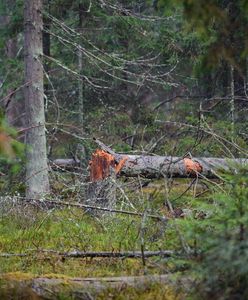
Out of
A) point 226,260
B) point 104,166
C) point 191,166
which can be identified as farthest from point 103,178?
point 226,260

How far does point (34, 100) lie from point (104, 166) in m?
3.19

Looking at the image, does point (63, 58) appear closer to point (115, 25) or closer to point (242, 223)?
point (115, 25)

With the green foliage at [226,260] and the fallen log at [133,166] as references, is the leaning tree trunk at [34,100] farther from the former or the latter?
the green foliage at [226,260]

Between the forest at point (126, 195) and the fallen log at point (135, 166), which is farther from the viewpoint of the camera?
the fallen log at point (135, 166)

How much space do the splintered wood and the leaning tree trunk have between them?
8.27 feet

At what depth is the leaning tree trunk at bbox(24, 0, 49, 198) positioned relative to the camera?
479 inches

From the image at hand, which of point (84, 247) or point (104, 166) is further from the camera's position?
point (104, 166)

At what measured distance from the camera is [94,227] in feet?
28.2

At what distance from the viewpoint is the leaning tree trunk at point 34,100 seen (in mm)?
12156

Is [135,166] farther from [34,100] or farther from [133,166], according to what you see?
[34,100]

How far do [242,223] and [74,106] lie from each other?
14415mm

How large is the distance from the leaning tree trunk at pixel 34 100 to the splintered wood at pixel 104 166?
252 cm

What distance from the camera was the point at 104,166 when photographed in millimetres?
9898

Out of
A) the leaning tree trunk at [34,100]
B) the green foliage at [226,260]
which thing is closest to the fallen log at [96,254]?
the green foliage at [226,260]
